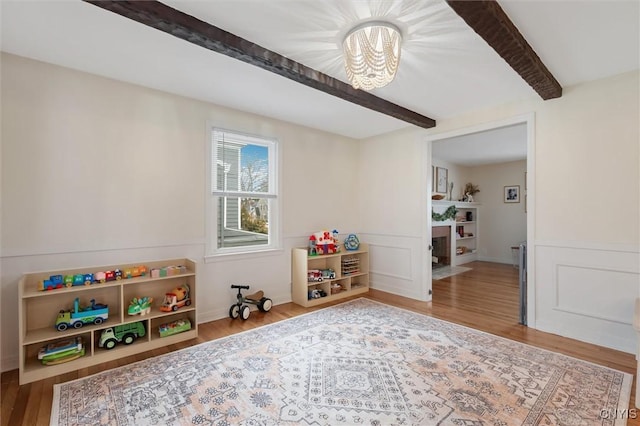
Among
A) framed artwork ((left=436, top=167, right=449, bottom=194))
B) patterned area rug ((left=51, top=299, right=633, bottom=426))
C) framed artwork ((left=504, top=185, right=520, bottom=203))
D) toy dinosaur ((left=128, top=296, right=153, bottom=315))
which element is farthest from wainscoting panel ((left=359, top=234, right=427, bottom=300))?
framed artwork ((left=504, top=185, right=520, bottom=203))

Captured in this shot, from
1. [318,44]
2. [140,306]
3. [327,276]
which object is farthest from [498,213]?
[140,306]

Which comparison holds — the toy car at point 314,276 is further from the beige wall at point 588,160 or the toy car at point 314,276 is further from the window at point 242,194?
the beige wall at point 588,160

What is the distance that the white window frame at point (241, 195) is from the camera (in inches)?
129

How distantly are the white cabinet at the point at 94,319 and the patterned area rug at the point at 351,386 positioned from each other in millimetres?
259

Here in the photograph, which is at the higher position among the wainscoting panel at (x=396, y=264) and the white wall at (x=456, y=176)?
the white wall at (x=456, y=176)

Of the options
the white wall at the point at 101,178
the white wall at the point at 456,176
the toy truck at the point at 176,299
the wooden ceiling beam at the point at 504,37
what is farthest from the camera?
the white wall at the point at 456,176

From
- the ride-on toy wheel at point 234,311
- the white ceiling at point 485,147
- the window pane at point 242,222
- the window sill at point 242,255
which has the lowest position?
the ride-on toy wheel at point 234,311

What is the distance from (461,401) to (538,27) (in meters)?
2.48

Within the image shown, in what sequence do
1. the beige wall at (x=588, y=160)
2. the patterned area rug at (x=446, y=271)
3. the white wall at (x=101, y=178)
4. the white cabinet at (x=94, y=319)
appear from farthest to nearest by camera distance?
the patterned area rug at (x=446, y=271) → the beige wall at (x=588, y=160) → the white wall at (x=101, y=178) → the white cabinet at (x=94, y=319)

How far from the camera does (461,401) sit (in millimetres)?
1872

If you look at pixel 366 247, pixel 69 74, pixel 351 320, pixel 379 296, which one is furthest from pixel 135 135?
pixel 379 296

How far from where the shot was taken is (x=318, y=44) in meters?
2.16

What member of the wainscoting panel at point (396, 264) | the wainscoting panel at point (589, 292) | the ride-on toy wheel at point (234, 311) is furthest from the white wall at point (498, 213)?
the ride-on toy wheel at point (234, 311)

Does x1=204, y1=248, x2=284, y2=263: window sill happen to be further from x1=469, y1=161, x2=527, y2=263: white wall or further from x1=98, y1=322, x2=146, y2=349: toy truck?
x1=469, y1=161, x2=527, y2=263: white wall
